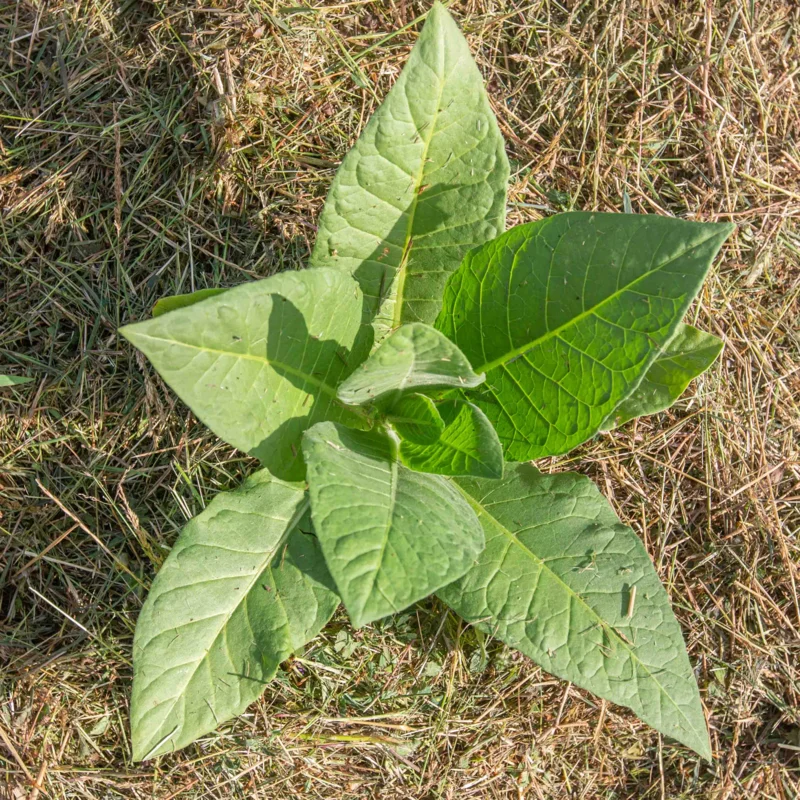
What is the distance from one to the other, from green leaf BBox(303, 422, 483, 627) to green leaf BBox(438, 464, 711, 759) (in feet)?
0.79

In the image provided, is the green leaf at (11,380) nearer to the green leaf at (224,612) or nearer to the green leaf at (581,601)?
the green leaf at (224,612)

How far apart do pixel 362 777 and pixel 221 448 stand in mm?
1094

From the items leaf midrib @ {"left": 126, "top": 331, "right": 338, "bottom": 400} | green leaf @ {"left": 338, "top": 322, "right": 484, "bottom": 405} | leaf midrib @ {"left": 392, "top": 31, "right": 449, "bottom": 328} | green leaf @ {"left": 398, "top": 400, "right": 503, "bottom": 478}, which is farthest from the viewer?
leaf midrib @ {"left": 392, "top": 31, "right": 449, "bottom": 328}

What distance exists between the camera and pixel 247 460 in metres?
2.27

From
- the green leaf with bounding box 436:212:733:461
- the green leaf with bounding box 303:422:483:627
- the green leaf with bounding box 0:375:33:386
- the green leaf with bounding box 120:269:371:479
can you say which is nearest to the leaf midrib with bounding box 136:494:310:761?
the green leaf with bounding box 120:269:371:479

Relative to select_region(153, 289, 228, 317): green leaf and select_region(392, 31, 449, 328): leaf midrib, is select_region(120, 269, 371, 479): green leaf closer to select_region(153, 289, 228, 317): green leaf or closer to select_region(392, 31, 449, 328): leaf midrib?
select_region(392, 31, 449, 328): leaf midrib

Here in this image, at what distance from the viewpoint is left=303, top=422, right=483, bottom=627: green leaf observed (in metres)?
1.33

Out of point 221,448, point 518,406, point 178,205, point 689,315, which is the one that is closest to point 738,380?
point 689,315

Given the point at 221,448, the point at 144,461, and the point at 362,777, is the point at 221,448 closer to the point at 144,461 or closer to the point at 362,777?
the point at 144,461

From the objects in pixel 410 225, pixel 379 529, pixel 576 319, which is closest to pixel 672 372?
pixel 576 319

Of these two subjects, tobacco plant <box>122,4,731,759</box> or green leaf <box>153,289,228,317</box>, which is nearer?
tobacco plant <box>122,4,731,759</box>

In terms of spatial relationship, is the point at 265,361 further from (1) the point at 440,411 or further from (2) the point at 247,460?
(2) the point at 247,460

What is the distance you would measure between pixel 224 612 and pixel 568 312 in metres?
1.10

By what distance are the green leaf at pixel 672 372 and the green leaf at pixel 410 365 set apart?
0.67 m
